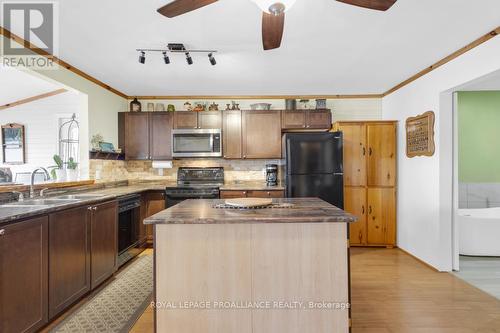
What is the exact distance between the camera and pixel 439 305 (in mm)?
2383

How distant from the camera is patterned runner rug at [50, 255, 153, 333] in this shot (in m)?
2.07

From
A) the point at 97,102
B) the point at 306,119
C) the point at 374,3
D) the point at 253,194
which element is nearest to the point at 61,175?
the point at 97,102

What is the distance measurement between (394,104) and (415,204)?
5.14 ft

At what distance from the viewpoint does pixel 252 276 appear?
5.73 feet

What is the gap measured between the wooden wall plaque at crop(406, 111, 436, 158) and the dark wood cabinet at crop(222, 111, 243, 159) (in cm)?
243

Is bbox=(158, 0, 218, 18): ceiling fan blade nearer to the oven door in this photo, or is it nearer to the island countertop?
the island countertop

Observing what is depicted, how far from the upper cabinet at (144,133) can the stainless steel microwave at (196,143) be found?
0.18m

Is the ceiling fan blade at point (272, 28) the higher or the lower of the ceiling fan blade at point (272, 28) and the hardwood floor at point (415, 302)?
the higher

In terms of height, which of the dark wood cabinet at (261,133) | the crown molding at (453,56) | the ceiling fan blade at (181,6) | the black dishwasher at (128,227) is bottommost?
the black dishwasher at (128,227)

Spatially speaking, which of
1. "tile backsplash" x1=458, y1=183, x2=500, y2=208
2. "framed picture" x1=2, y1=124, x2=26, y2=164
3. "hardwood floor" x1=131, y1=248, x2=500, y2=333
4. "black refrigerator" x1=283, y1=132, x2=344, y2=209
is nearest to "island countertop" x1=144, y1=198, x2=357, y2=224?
"hardwood floor" x1=131, y1=248, x2=500, y2=333

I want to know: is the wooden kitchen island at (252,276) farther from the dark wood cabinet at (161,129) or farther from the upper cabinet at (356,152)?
the dark wood cabinet at (161,129)

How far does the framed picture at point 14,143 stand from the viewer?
15.8 feet

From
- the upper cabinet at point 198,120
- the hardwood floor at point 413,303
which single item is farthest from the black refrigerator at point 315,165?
the upper cabinet at point 198,120

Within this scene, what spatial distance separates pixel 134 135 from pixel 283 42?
2885 mm
